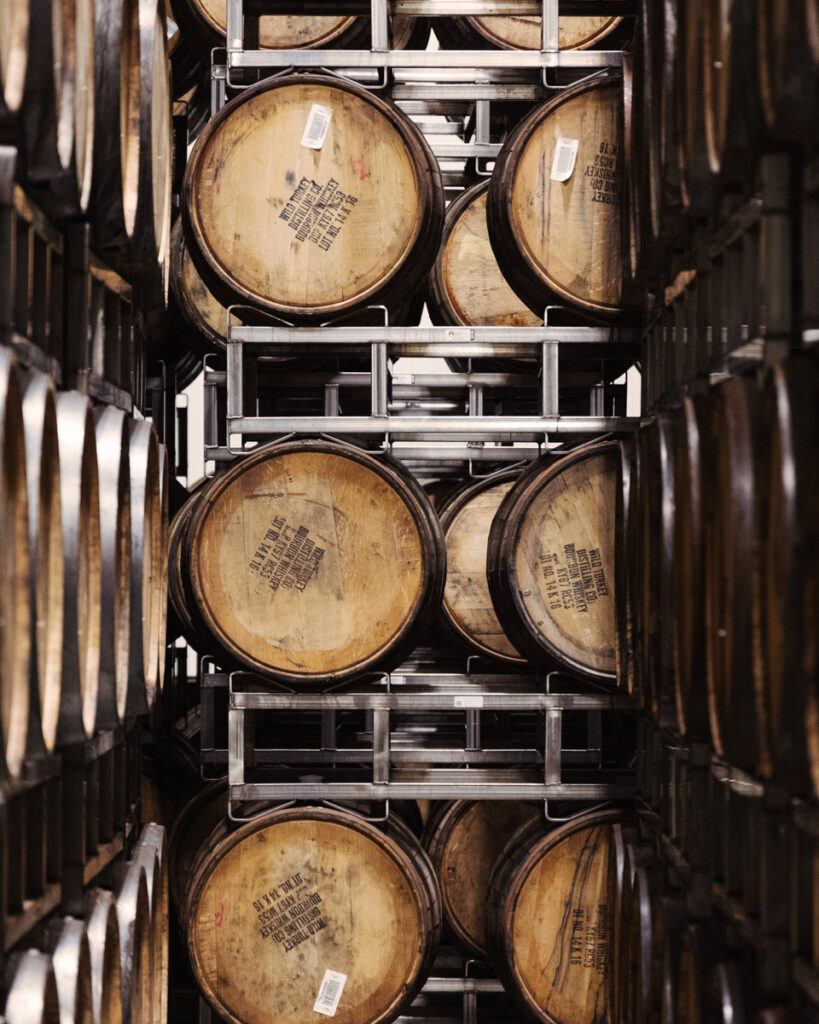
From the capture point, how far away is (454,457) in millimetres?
4320

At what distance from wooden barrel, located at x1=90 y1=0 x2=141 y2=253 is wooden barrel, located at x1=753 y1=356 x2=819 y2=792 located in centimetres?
181

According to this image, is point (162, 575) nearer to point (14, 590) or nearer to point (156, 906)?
point (156, 906)

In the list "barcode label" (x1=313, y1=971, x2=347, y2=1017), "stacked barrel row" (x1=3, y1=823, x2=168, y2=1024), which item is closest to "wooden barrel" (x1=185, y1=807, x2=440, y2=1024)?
"barcode label" (x1=313, y1=971, x2=347, y2=1017)

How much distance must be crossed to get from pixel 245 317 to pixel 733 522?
237 centimetres

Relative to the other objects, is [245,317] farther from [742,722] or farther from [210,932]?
[742,722]

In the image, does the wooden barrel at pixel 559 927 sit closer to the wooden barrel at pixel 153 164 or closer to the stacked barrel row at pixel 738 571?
the stacked barrel row at pixel 738 571

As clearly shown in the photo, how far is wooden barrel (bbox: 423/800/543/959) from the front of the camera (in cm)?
430

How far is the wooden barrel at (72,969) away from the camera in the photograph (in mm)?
2508

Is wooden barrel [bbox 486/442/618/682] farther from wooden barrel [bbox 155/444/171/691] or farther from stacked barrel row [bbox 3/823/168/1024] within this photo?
stacked barrel row [bbox 3/823/168/1024]

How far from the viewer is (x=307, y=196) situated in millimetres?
3891

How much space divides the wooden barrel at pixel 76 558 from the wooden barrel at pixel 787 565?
4.92 feet

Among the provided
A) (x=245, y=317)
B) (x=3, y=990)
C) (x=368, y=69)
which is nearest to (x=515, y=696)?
(x=245, y=317)

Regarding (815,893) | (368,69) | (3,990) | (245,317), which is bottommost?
(3,990)

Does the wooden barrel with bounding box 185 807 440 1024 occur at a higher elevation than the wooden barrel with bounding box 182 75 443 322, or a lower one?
lower
